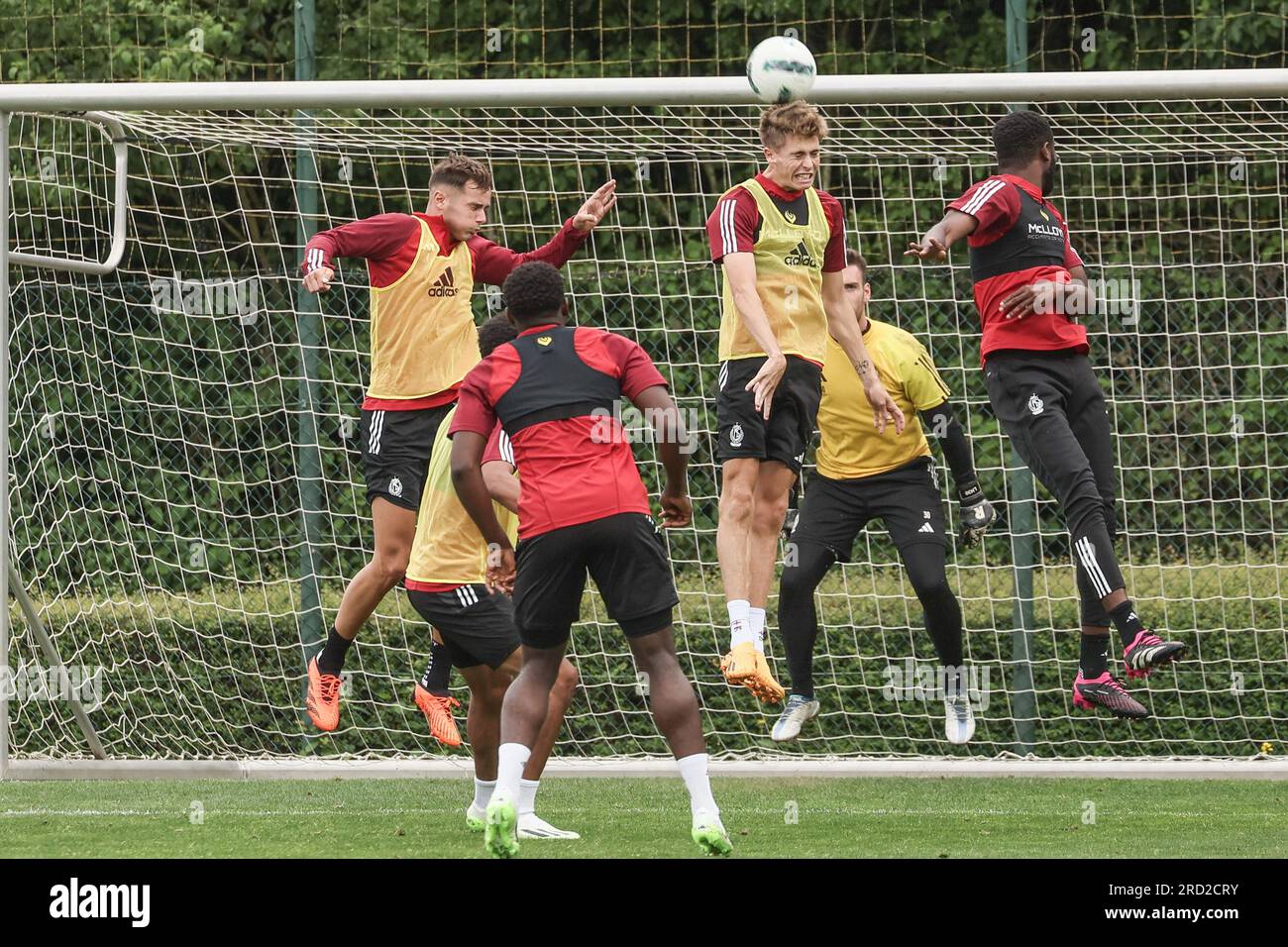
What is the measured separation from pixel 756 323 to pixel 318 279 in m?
1.90

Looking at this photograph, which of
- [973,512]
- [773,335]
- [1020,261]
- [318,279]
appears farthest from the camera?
[973,512]

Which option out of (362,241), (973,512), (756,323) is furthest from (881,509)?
(362,241)

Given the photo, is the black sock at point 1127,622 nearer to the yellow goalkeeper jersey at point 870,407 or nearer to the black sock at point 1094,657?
the black sock at point 1094,657

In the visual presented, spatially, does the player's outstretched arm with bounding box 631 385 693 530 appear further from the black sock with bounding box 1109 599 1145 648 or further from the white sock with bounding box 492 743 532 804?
the black sock with bounding box 1109 599 1145 648

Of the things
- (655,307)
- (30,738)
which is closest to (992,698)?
(655,307)

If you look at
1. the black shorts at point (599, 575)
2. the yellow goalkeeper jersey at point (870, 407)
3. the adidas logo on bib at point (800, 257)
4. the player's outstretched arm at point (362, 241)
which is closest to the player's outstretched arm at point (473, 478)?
the black shorts at point (599, 575)

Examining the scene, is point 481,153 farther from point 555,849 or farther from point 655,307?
point 555,849

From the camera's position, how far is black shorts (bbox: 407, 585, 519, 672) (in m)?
7.45

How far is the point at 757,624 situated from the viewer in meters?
7.96

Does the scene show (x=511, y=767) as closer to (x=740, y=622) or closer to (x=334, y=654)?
(x=740, y=622)

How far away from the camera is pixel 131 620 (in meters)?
11.8

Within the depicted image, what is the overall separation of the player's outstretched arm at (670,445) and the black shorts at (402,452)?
229cm

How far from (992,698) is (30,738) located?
6202 millimetres

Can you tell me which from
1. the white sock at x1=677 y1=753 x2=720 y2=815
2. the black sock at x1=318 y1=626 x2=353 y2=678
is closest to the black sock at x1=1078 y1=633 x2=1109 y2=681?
the white sock at x1=677 y1=753 x2=720 y2=815
